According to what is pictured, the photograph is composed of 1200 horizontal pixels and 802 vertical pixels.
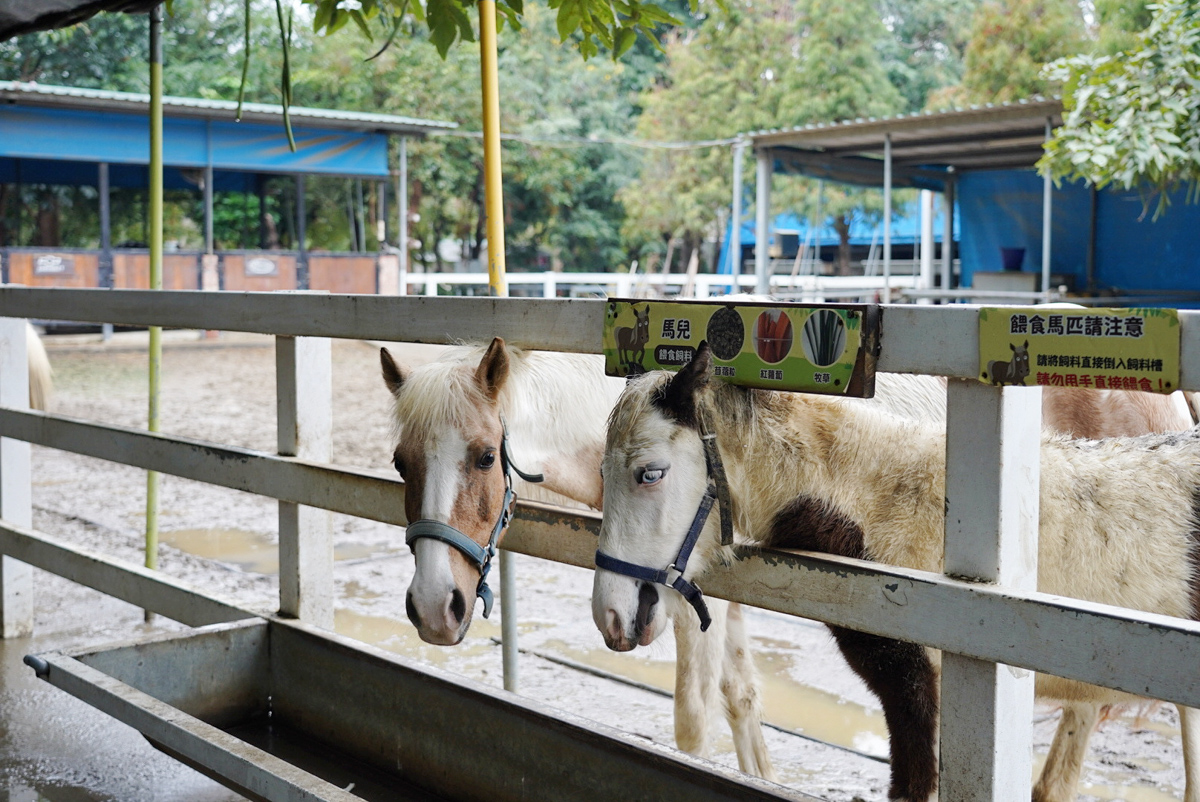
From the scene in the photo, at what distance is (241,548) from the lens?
6801 millimetres

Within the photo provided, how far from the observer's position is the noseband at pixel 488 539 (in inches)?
96.8

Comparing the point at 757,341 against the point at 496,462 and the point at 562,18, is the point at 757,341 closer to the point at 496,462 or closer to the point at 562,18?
the point at 496,462

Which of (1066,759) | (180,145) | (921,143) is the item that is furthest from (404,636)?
(180,145)

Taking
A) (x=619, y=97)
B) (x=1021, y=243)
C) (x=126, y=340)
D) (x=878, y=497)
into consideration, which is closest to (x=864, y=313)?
(x=878, y=497)

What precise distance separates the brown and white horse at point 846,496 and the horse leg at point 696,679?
1.19m

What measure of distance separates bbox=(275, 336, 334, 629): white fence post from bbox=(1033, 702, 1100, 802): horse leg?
2.33 meters

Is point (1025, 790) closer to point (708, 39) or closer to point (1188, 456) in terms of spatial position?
point (1188, 456)

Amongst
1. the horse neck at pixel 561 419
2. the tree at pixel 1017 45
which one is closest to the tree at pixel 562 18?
the horse neck at pixel 561 419

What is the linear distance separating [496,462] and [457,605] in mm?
378

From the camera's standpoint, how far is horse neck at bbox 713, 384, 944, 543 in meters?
2.17

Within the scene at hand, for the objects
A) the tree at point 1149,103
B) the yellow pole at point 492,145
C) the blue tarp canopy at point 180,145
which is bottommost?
the yellow pole at point 492,145

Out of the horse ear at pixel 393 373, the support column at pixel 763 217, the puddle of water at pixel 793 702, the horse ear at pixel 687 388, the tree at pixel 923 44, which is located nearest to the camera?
the horse ear at pixel 687 388

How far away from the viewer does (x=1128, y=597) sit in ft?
7.16

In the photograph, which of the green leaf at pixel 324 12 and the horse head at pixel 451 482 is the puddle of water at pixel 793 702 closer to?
the horse head at pixel 451 482
